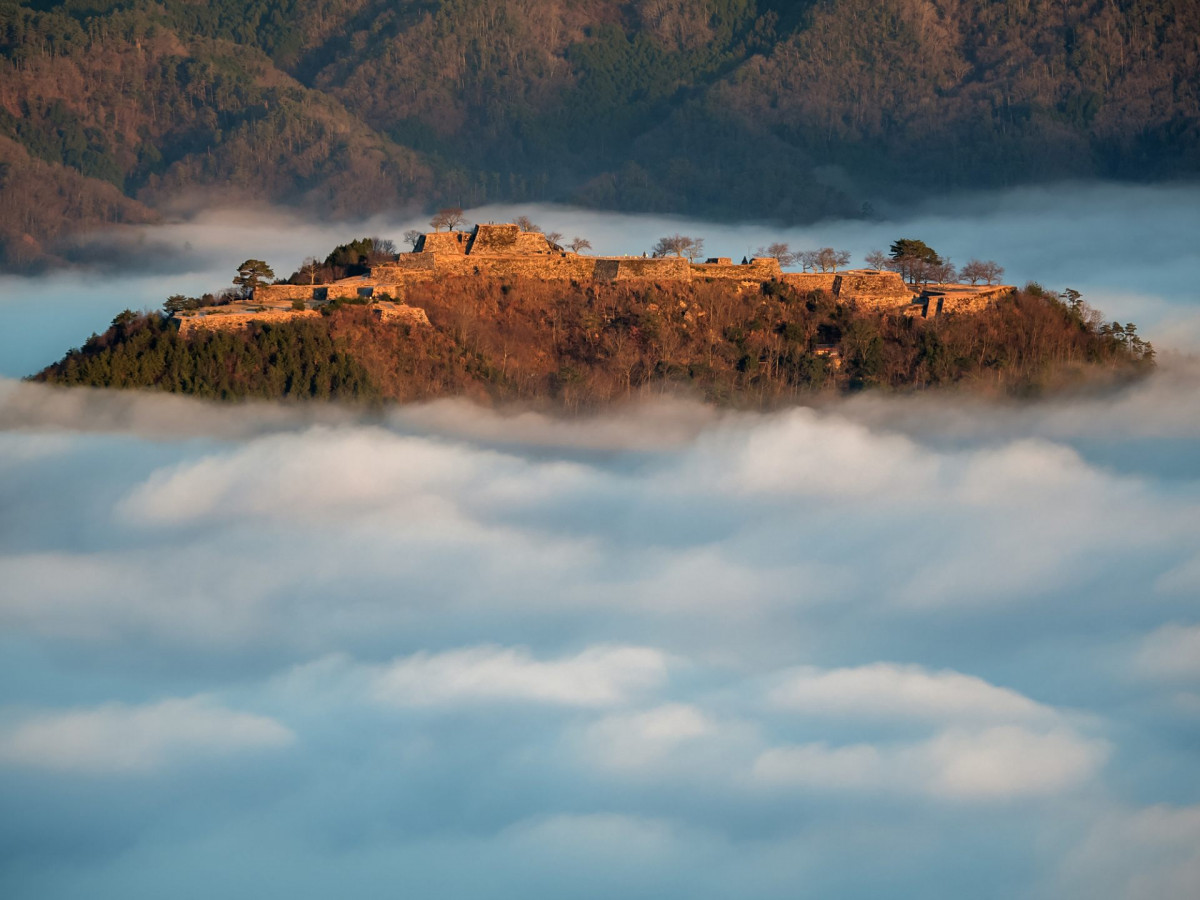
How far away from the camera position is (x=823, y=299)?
101m

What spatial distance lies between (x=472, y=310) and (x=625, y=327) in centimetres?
647

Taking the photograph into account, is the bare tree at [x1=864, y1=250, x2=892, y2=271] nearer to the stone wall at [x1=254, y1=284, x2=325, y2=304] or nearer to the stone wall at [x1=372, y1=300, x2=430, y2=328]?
the stone wall at [x1=372, y1=300, x2=430, y2=328]

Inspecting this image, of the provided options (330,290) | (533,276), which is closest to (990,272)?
(533,276)

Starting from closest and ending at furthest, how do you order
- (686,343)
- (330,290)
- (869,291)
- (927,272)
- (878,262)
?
1. (330,290)
2. (686,343)
3. (869,291)
4. (927,272)
5. (878,262)

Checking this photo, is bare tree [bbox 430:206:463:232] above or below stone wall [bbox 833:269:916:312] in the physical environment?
above

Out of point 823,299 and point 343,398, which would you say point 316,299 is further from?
point 823,299

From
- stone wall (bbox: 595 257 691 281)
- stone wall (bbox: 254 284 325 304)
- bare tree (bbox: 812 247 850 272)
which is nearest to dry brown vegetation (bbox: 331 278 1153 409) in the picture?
stone wall (bbox: 595 257 691 281)

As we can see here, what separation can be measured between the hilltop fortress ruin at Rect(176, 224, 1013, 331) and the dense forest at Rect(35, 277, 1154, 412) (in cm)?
52

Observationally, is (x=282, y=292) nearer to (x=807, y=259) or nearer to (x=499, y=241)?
(x=499, y=241)

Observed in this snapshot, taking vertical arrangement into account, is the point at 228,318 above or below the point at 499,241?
below

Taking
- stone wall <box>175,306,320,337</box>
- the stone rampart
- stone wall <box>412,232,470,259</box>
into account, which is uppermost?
stone wall <box>412,232,470,259</box>

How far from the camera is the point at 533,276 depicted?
99.2 metres

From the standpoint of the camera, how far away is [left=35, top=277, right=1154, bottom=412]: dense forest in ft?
300

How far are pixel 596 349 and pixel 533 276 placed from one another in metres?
3.88
